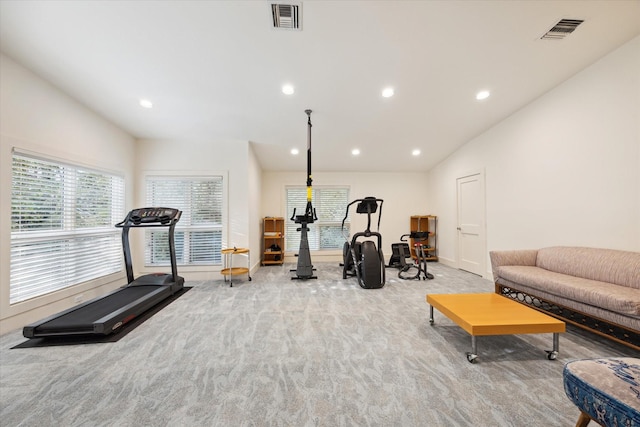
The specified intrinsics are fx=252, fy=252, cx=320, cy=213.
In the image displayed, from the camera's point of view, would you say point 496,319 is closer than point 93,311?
Yes

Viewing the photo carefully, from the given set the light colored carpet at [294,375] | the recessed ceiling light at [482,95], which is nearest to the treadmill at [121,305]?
the light colored carpet at [294,375]

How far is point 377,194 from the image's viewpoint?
22.8ft

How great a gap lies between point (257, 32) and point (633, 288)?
14.7 feet

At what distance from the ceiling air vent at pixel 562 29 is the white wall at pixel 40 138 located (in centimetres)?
564

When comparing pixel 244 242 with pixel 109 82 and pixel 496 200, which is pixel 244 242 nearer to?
pixel 109 82

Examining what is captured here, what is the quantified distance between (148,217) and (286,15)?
3.25m

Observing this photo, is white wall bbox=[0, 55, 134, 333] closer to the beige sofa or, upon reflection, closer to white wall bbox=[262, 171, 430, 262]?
white wall bbox=[262, 171, 430, 262]

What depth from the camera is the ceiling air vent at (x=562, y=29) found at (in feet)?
8.33

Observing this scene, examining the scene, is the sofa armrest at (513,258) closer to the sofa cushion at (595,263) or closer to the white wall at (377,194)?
the sofa cushion at (595,263)

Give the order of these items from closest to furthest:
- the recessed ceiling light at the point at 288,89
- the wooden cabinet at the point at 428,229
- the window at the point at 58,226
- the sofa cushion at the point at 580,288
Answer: the sofa cushion at the point at 580,288, the window at the point at 58,226, the recessed ceiling light at the point at 288,89, the wooden cabinet at the point at 428,229

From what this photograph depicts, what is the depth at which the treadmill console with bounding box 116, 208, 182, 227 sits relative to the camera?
147 inches

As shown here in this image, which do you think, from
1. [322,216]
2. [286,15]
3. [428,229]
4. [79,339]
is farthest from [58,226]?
[428,229]

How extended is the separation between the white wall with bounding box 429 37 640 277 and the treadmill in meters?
5.47

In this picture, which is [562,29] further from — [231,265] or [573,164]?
[231,265]
